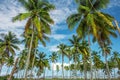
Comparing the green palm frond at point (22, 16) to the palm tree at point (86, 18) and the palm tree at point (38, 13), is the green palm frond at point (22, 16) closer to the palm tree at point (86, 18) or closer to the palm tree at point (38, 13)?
the palm tree at point (38, 13)

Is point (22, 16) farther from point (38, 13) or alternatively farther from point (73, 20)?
point (73, 20)

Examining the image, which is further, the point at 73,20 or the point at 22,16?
the point at 73,20

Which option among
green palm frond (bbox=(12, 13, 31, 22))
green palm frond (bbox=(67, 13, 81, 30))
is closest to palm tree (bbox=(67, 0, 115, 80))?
green palm frond (bbox=(67, 13, 81, 30))

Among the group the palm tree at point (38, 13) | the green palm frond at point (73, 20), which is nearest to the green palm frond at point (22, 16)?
the palm tree at point (38, 13)

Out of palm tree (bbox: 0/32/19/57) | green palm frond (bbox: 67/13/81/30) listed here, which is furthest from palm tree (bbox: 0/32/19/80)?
green palm frond (bbox: 67/13/81/30)

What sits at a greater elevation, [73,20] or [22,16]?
[22,16]

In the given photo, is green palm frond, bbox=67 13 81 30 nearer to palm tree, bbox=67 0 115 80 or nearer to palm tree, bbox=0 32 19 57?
palm tree, bbox=67 0 115 80

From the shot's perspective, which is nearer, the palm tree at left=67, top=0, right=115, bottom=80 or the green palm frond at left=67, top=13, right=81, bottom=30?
the palm tree at left=67, top=0, right=115, bottom=80

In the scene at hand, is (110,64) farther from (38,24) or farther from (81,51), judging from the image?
(38,24)

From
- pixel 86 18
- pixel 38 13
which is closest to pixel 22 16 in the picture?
pixel 38 13

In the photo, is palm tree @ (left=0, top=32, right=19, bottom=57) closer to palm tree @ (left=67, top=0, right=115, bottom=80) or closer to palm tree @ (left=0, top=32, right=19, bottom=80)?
palm tree @ (left=0, top=32, right=19, bottom=80)

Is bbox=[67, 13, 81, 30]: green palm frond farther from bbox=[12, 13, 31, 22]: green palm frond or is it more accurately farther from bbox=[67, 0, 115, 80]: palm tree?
bbox=[12, 13, 31, 22]: green palm frond

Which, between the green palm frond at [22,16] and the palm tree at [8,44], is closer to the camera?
the green palm frond at [22,16]

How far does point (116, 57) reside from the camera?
265ft
